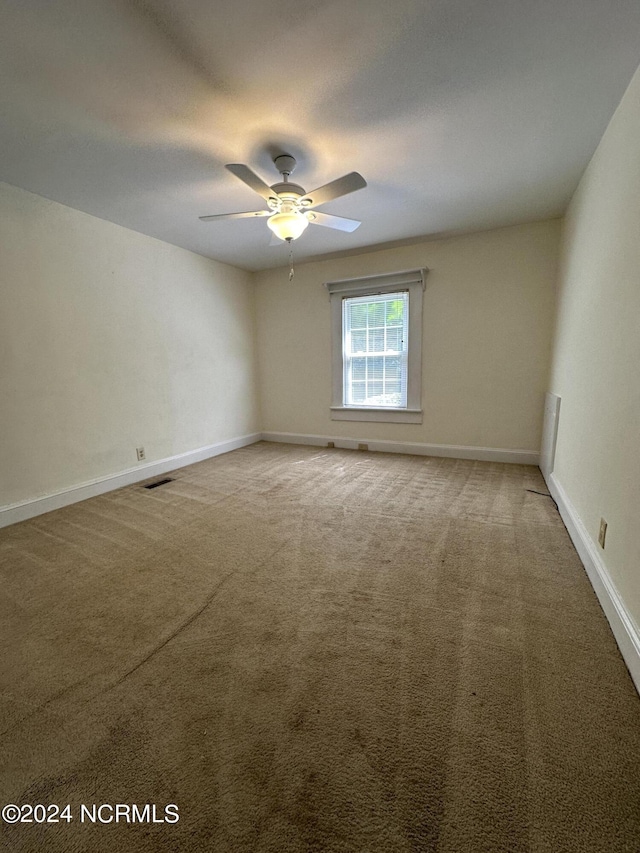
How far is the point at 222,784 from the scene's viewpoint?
3.05 ft

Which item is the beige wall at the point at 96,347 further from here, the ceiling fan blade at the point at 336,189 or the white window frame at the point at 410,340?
the ceiling fan blade at the point at 336,189

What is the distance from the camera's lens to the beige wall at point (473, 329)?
3500 mm

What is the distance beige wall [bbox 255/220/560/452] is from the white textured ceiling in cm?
85

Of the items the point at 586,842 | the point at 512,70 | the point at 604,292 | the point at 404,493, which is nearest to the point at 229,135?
the point at 512,70

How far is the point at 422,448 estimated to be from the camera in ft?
13.8

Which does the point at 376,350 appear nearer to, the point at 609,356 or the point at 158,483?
the point at 609,356

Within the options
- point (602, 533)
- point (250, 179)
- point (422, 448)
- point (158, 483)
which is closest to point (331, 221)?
point (250, 179)

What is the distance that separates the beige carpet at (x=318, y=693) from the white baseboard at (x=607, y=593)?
5 cm

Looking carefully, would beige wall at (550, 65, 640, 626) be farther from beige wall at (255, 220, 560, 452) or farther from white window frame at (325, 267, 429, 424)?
white window frame at (325, 267, 429, 424)

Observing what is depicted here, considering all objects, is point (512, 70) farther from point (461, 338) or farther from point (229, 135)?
point (461, 338)

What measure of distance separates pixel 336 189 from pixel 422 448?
3.00 m

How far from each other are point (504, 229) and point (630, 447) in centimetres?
303

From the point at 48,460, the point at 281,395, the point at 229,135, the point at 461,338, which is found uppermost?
the point at 229,135

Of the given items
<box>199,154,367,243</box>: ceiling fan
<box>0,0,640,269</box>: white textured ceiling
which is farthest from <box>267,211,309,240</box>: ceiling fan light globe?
<box>0,0,640,269</box>: white textured ceiling
